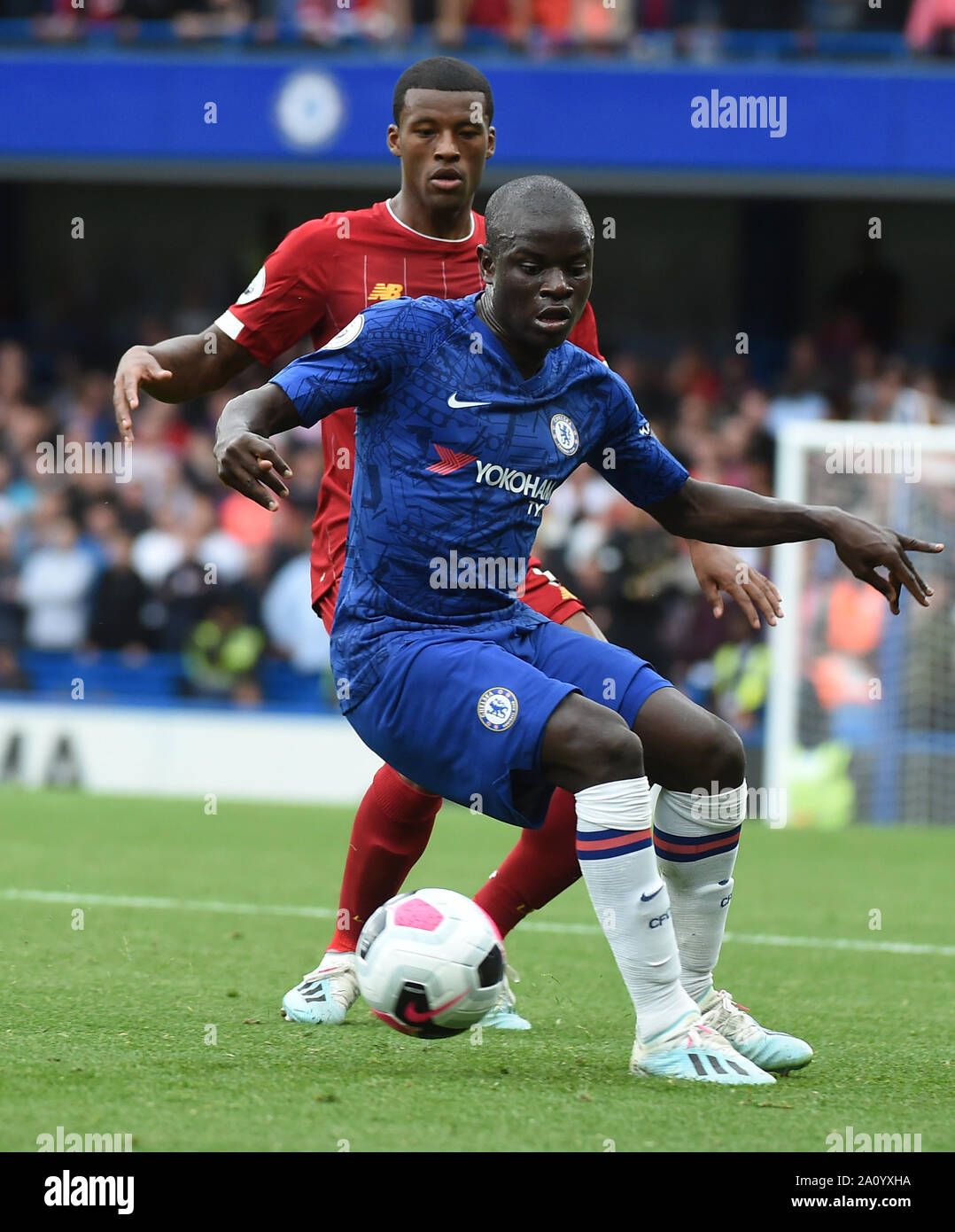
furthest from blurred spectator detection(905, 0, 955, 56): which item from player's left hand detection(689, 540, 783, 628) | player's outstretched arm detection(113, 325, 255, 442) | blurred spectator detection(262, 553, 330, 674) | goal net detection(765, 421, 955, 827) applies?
player's outstretched arm detection(113, 325, 255, 442)

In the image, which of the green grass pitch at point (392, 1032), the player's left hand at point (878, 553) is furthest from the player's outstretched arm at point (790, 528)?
the green grass pitch at point (392, 1032)

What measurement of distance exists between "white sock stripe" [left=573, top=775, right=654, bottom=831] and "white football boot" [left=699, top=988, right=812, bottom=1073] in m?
0.58

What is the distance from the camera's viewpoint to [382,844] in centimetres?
540

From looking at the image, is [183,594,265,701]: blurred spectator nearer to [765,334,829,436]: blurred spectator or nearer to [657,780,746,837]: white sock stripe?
[765,334,829,436]: blurred spectator

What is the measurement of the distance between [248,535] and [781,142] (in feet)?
19.2

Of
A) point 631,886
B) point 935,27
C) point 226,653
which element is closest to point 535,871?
point 631,886

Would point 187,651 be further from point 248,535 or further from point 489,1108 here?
point 489,1108

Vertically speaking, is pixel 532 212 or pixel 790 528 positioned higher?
pixel 532 212

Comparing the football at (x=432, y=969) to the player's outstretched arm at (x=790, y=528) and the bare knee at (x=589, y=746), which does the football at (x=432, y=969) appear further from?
the player's outstretched arm at (x=790, y=528)

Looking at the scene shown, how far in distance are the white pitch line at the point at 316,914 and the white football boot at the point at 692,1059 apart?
115 inches

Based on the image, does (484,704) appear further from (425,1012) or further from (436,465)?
(425,1012)

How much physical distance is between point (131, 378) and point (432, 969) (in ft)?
5.47

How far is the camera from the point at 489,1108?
391 centimetres
